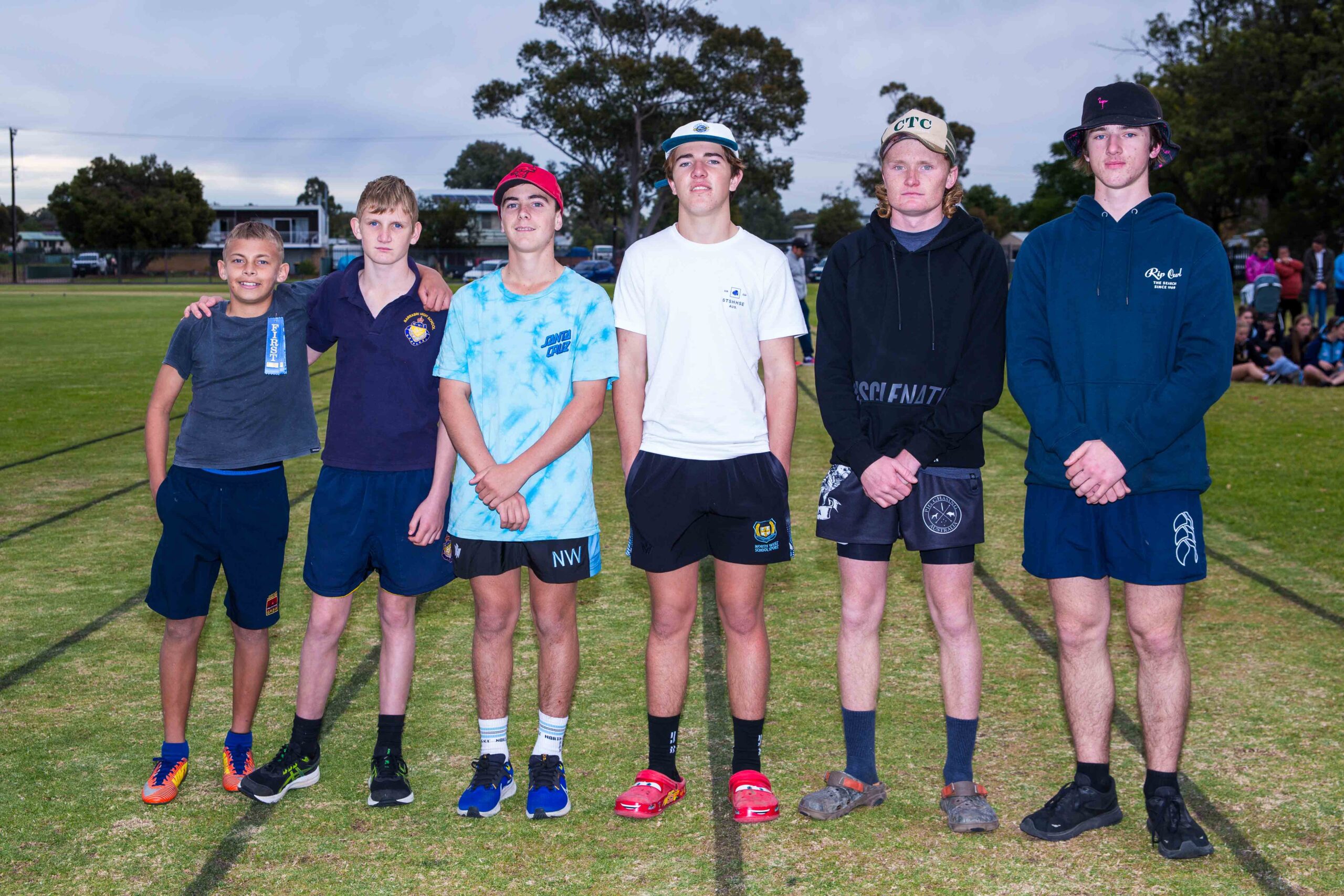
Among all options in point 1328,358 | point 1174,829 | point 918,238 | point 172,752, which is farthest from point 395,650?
point 1328,358

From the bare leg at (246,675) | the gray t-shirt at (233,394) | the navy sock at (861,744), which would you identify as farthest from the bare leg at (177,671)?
the navy sock at (861,744)

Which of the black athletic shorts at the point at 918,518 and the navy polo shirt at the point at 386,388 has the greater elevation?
the navy polo shirt at the point at 386,388

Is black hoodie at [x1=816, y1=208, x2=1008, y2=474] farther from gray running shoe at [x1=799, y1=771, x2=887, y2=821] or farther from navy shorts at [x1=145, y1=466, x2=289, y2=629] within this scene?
navy shorts at [x1=145, y1=466, x2=289, y2=629]

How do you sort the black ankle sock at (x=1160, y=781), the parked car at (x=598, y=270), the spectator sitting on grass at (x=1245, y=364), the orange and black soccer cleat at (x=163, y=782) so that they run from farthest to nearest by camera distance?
the parked car at (x=598, y=270)
the spectator sitting on grass at (x=1245, y=364)
the orange and black soccer cleat at (x=163, y=782)
the black ankle sock at (x=1160, y=781)

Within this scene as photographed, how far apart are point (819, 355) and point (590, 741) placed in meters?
1.65

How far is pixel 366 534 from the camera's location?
12.6 feet

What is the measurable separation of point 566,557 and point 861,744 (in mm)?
1076

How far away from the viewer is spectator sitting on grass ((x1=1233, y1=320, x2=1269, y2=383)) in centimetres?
1548

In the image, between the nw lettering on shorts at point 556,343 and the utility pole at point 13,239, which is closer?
the nw lettering on shorts at point 556,343

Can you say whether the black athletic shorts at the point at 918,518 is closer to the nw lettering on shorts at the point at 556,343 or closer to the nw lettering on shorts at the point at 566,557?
the nw lettering on shorts at the point at 566,557

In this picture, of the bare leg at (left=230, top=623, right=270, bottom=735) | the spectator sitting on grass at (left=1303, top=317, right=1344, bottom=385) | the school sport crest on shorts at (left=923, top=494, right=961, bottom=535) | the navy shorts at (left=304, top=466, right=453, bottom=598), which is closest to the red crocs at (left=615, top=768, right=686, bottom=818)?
the navy shorts at (left=304, top=466, right=453, bottom=598)

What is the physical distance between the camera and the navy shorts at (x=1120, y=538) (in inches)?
134

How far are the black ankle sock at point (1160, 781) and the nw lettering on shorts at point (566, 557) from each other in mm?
1778

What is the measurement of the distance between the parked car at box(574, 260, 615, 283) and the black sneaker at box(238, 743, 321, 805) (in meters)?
52.3
